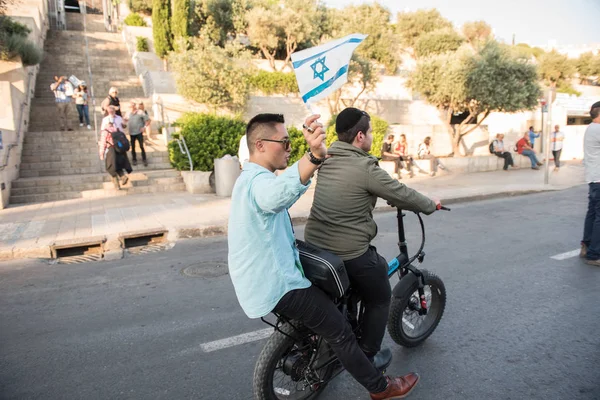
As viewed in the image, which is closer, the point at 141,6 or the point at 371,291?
the point at 371,291

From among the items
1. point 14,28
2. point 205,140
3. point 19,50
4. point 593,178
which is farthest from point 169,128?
point 593,178

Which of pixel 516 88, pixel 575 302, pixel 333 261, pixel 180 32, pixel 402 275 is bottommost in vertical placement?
pixel 575 302

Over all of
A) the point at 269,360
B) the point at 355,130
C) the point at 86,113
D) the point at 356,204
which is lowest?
the point at 269,360

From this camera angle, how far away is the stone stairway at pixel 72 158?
1109 cm

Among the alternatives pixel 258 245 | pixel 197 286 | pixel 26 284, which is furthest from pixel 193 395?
pixel 26 284

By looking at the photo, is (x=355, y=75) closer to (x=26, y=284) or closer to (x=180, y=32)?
(x=180, y=32)

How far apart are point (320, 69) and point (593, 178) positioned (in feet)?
15.1

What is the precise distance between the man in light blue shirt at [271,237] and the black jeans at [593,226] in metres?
4.74

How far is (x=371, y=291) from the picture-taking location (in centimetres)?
287

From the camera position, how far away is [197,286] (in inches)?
206

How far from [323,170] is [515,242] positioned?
545cm

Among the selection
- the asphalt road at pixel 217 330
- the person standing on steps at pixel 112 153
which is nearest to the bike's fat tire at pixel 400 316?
the asphalt road at pixel 217 330

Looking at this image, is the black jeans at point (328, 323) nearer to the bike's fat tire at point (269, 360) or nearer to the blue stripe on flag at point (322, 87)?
the bike's fat tire at point (269, 360)

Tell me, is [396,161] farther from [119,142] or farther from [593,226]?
[593,226]
